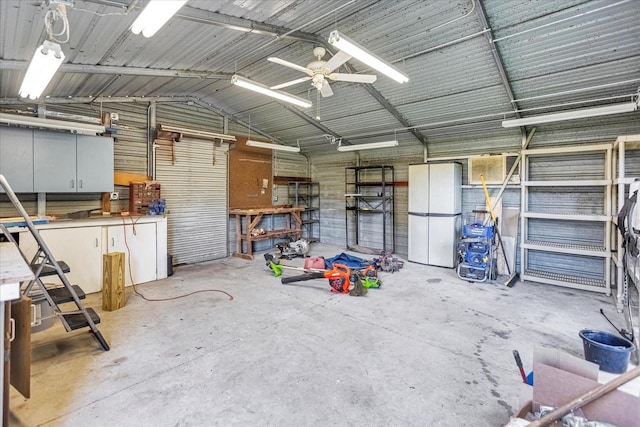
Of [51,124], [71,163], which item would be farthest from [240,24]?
[71,163]

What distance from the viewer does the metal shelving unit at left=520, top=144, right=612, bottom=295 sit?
15.5ft

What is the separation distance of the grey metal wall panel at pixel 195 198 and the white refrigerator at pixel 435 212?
4.38 meters

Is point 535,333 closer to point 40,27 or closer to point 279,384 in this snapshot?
point 279,384

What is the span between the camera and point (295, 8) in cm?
344

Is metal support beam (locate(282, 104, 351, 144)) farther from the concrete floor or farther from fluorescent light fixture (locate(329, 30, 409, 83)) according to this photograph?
the concrete floor

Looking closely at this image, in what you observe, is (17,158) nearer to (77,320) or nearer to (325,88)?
(77,320)

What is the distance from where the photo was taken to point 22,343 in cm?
196

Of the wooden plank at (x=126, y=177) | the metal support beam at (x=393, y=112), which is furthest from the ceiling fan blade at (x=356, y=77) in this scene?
the wooden plank at (x=126, y=177)

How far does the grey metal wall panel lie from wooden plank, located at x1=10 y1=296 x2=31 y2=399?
14.6 feet

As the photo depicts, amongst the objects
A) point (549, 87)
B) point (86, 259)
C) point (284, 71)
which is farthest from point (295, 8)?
point (86, 259)

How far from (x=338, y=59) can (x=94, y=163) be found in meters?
4.24

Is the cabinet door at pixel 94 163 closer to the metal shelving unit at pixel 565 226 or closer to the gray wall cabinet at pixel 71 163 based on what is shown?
the gray wall cabinet at pixel 71 163

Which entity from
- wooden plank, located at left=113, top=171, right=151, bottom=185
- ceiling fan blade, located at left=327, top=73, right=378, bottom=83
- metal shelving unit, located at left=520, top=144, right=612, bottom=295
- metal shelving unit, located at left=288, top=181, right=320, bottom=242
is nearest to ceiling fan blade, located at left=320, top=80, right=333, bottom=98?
ceiling fan blade, located at left=327, top=73, right=378, bottom=83

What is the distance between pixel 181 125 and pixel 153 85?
1.23 metres
